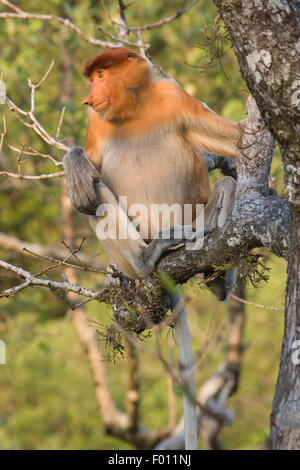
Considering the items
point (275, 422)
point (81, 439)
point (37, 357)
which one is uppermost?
point (275, 422)

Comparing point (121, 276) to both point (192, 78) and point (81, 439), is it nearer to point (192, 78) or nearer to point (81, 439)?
point (192, 78)

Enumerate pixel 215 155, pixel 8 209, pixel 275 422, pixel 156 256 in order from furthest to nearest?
pixel 8 209 < pixel 215 155 < pixel 156 256 < pixel 275 422

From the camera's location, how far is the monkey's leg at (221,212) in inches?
87.8

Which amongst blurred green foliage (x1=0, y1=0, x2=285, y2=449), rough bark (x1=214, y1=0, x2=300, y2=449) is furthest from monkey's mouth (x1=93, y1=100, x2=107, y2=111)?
blurred green foliage (x1=0, y1=0, x2=285, y2=449)

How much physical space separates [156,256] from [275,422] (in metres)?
1.14

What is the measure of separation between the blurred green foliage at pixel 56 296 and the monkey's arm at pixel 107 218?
5.54 ft

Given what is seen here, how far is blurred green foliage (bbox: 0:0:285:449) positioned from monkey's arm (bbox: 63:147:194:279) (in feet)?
5.54

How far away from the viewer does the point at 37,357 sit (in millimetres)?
6820

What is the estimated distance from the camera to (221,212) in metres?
2.24

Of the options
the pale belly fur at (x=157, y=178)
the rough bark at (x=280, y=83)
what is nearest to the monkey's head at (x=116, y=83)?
the pale belly fur at (x=157, y=178)

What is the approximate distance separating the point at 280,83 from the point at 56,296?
3.38 m

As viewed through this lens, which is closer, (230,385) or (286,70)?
(286,70)
